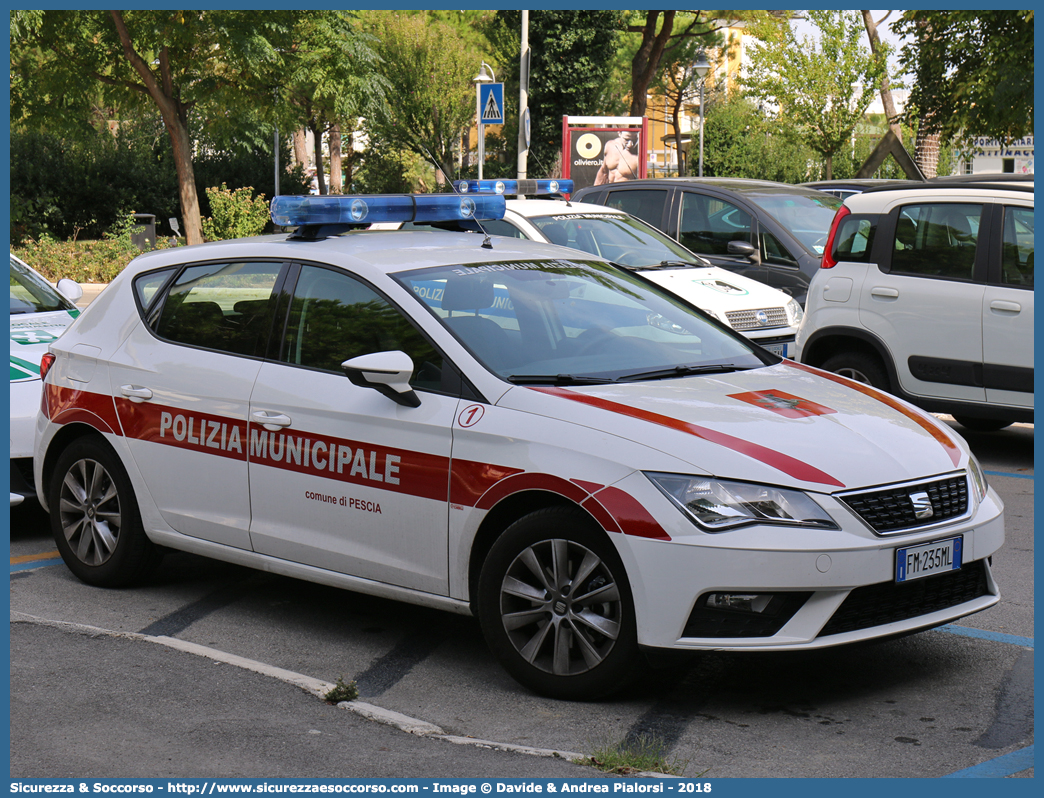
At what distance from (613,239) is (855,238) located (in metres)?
2.67

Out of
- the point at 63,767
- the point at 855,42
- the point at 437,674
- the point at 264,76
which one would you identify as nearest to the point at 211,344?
the point at 437,674

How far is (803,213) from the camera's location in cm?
1304

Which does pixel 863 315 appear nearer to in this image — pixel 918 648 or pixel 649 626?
pixel 918 648

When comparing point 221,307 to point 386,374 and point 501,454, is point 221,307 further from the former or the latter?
point 501,454

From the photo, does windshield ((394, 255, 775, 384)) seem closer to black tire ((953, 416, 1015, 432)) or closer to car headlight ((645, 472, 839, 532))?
car headlight ((645, 472, 839, 532))

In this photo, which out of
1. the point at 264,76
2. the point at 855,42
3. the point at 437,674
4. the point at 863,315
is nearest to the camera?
the point at 437,674

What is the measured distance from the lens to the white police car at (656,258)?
420 inches

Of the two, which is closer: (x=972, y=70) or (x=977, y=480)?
(x=977, y=480)

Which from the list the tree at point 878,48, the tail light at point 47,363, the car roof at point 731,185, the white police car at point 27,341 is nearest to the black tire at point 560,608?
the tail light at point 47,363

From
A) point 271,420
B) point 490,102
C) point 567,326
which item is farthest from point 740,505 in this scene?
point 490,102

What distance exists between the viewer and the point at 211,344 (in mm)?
5570

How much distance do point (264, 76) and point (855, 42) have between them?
16991 mm

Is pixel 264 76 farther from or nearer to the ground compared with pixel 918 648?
farther from the ground

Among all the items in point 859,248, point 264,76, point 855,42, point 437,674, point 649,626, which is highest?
point 855,42
